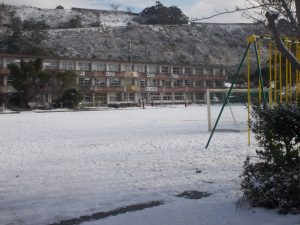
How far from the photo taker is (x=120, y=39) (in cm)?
12488

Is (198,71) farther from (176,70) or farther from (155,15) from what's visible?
(155,15)

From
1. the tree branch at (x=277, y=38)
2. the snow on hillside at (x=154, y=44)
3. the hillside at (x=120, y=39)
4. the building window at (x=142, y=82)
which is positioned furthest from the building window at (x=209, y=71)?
the tree branch at (x=277, y=38)

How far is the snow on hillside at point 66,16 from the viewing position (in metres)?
156

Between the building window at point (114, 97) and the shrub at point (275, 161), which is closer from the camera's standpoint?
the shrub at point (275, 161)

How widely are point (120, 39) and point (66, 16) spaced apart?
4359 centimetres

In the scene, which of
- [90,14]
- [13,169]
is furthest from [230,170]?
[90,14]

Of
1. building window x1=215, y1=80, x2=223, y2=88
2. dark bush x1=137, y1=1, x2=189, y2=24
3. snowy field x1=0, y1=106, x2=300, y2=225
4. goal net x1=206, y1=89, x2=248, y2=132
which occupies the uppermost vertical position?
dark bush x1=137, y1=1, x2=189, y2=24

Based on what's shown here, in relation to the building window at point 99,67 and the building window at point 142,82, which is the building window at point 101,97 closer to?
the building window at point 99,67

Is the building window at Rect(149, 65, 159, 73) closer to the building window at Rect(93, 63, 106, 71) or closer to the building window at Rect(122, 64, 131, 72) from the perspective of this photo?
the building window at Rect(122, 64, 131, 72)

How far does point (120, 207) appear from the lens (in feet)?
17.7

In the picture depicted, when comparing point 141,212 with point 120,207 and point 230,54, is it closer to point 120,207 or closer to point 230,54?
point 120,207

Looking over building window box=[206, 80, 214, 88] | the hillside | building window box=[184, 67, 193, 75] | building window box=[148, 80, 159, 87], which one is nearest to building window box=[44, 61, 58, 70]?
building window box=[148, 80, 159, 87]

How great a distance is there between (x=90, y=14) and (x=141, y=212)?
17116 cm

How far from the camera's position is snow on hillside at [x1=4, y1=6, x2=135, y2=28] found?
15562 cm
